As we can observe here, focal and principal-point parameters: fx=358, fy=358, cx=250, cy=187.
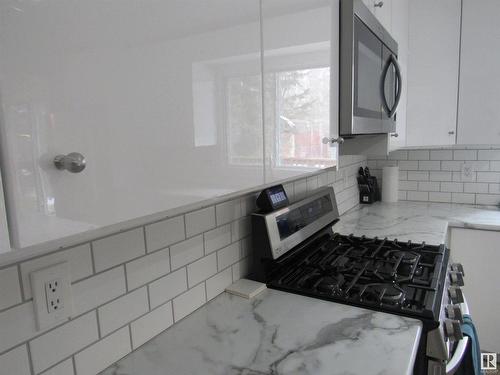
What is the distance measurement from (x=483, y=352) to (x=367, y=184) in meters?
1.32

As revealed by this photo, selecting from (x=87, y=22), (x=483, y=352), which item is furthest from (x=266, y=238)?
(x=483, y=352)

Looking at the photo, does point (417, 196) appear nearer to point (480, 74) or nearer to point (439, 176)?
point (439, 176)

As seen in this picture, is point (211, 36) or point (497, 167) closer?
point (211, 36)

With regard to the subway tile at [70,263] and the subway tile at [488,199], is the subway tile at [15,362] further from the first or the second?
the subway tile at [488,199]

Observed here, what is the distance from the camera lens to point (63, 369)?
771mm

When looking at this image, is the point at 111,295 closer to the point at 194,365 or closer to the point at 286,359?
the point at 194,365

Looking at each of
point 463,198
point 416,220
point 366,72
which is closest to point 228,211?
point 366,72

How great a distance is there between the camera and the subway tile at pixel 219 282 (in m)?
1.20

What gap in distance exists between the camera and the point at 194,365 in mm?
863

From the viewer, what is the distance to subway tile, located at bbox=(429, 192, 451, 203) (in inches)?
110

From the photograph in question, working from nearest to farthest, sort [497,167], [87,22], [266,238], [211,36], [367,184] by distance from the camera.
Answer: [87,22], [211,36], [266,238], [497,167], [367,184]

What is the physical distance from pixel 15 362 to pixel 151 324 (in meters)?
0.35

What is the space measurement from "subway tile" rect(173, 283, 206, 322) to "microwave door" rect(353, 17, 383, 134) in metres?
0.80

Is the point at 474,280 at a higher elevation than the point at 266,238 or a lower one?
lower
